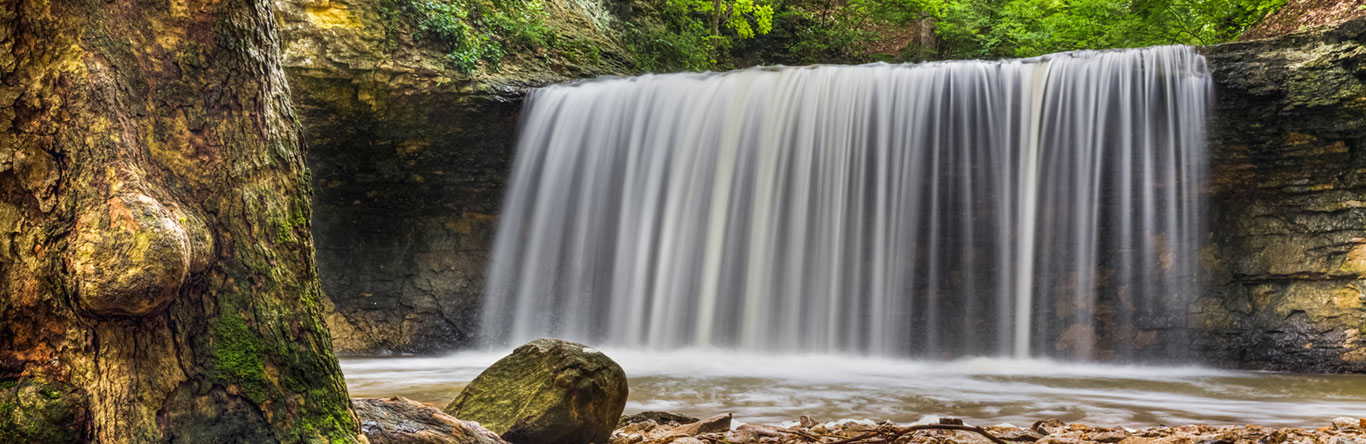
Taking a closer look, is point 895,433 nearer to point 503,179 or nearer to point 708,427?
point 708,427

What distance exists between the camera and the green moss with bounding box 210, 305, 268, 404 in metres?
1.74

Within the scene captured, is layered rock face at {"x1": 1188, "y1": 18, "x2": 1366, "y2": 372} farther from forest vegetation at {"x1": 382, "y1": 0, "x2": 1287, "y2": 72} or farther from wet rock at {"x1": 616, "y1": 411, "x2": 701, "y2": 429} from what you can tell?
wet rock at {"x1": 616, "y1": 411, "x2": 701, "y2": 429}

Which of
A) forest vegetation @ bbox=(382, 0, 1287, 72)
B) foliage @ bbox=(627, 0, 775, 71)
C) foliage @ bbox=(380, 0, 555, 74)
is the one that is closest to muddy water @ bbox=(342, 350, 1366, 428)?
foliage @ bbox=(380, 0, 555, 74)

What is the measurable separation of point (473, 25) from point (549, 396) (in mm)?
8383

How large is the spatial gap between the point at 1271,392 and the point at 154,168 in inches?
278

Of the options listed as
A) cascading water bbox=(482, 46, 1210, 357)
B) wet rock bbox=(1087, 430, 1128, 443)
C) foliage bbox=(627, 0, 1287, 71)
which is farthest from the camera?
foliage bbox=(627, 0, 1287, 71)

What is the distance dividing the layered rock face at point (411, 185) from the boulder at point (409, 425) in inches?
316

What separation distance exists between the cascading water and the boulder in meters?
6.95

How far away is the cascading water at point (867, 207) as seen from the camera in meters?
8.67

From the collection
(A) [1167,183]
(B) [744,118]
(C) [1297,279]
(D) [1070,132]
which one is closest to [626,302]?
(B) [744,118]

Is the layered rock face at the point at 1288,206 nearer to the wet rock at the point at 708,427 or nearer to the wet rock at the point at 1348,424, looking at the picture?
the wet rock at the point at 1348,424

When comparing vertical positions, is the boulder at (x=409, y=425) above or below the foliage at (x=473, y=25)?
below

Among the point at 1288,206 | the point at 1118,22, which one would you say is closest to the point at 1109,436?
the point at 1288,206

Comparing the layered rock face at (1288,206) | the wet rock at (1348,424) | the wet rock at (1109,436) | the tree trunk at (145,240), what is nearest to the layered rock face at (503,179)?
the layered rock face at (1288,206)
